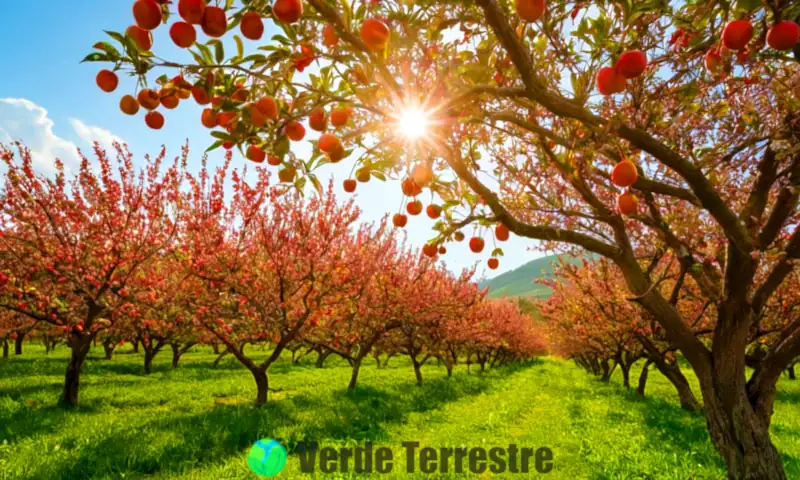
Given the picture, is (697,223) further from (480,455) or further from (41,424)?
(41,424)

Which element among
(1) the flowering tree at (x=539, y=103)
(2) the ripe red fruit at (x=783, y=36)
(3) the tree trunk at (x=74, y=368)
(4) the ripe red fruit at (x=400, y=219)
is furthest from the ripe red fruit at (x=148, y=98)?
(3) the tree trunk at (x=74, y=368)

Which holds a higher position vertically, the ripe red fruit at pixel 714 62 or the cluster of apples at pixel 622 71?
the ripe red fruit at pixel 714 62

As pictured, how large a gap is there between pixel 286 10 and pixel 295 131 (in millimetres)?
578

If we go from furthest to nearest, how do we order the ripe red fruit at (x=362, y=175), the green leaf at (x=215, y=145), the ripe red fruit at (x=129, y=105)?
the ripe red fruit at (x=362, y=175)
the ripe red fruit at (x=129, y=105)
the green leaf at (x=215, y=145)

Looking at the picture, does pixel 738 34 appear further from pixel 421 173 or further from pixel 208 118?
pixel 208 118

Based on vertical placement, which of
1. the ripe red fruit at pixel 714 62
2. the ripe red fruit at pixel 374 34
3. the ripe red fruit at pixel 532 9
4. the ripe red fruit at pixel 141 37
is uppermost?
the ripe red fruit at pixel 714 62

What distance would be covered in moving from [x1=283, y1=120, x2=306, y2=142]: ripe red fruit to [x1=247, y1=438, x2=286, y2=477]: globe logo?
19.1 feet

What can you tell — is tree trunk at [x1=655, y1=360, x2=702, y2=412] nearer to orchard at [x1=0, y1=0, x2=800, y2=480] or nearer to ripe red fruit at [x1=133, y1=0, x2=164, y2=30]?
orchard at [x1=0, y1=0, x2=800, y2=480]

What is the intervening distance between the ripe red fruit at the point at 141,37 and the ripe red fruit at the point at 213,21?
10.6 inches

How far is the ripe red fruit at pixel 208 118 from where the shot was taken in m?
2.00

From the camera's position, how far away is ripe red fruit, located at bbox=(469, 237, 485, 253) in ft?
12.4

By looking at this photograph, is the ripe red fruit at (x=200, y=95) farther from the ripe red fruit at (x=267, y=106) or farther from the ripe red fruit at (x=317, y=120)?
the ripe red fruit at (x=317, y=120)

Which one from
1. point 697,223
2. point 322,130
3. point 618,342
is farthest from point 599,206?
point 618,342

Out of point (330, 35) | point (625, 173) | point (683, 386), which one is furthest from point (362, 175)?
point (683, 386)
